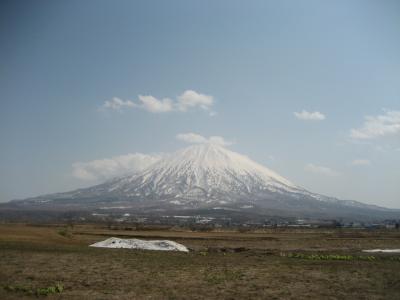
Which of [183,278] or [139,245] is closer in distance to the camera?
[183,278]

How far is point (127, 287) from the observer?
16875 mm

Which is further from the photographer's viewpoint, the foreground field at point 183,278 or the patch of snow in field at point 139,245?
the patch of snow in field at point 139,245

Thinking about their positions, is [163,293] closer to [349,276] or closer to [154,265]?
[154,265]

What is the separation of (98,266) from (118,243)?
15518 millimetres

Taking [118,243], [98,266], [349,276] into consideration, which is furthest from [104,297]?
[118,243]

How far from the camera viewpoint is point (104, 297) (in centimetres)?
1498

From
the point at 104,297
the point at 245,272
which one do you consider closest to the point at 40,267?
the point at 104,297

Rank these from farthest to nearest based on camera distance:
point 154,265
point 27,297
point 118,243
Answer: point 118,243 < point 154,265 < point 27,297

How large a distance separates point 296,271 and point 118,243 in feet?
65.0

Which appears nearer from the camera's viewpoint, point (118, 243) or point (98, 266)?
point (98, 266)

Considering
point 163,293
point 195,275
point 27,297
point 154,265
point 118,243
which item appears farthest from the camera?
point 118,243

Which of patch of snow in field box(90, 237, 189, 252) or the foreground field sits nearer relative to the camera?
the foreground field

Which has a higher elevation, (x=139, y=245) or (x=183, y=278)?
(x=183, y=278)

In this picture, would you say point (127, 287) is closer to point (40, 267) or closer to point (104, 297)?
point (104, 297)
